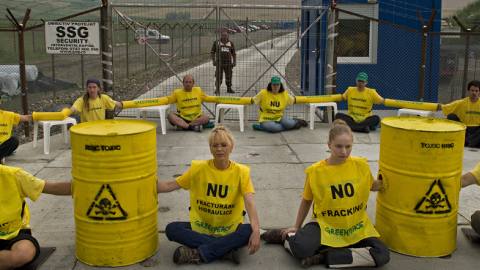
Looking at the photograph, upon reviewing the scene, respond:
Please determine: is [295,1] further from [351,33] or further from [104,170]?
[104,170]

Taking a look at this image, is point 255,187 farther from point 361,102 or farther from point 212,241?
point 361,102

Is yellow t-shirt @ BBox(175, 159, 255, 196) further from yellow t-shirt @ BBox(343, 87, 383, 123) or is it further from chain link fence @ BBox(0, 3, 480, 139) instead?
chain link fence @ BBox(0, 3, 480, 139)

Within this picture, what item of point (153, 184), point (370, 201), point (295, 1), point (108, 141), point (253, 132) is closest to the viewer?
point (108, 141)

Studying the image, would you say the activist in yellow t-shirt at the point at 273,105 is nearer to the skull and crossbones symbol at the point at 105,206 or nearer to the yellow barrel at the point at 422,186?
the yellow barrel at the point at 422,186

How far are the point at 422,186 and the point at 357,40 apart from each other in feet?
26.2

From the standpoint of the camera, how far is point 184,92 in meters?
9.06

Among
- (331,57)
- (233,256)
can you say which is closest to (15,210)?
(233,256)

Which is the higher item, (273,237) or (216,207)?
(216,207)

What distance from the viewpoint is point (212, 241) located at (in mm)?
3824

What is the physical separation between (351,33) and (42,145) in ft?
24.4

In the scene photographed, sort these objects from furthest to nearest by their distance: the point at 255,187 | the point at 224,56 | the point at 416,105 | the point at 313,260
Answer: the point at 224,56 → the point at 416,105 → the point at 255,187 → the point at 313,260

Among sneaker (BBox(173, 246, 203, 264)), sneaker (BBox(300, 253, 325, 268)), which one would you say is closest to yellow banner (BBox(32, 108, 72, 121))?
sneaker (BBox(173, 246, 203, 264))

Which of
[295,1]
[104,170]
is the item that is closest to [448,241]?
[104,170]

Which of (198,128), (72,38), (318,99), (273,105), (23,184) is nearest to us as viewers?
(23,184)
